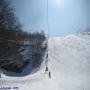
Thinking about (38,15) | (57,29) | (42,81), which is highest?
(38,15)

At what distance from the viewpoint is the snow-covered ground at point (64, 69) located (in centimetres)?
240

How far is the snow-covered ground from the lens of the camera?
2400 millimetres

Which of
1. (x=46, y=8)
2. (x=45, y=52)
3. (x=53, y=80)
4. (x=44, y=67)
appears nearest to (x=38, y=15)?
(x=46, y=8)

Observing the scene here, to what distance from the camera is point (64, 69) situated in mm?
2430

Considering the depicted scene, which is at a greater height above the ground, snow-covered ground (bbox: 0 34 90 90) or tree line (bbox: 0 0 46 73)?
tree line (bbox: 0 0 46 73)

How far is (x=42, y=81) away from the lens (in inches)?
94.0

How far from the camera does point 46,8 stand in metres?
2.46

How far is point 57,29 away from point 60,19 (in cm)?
11

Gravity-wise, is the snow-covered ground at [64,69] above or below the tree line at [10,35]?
below

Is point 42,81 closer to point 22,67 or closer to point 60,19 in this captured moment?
point 22,67

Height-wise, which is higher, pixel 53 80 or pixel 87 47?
pixel 87 47

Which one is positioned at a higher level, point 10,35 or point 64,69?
point 10,35

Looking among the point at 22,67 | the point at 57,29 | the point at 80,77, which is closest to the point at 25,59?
the point at 22,67

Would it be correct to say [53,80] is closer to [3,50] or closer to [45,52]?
[45,52]
